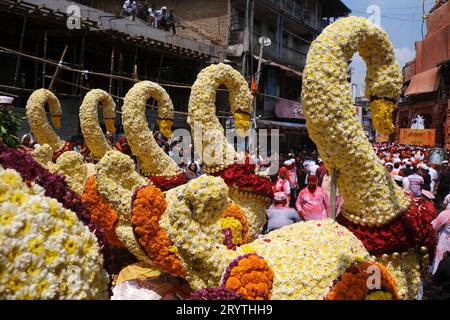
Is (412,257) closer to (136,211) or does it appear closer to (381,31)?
(381,31)

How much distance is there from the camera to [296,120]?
70.5 feet

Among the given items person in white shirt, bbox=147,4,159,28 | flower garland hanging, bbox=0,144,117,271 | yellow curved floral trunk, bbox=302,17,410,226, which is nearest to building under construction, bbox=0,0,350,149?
person in white shirt, bbox=147,4,159,28

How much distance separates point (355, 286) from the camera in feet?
7.50

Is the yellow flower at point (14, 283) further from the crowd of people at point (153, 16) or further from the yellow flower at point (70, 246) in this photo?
the crowd of people at point (153, 16)

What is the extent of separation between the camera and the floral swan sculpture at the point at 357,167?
9.11 feet

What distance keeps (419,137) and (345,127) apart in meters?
17.4

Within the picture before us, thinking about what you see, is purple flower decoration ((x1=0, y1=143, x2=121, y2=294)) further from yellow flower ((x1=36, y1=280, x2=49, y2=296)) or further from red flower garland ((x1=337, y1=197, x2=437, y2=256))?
red flower garland ((x1=337, y1=197, x2=437, y2=256))

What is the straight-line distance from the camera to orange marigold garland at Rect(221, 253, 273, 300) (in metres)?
2.23

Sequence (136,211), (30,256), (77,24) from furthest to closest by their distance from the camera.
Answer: (77,24), (136,211), (30,256)

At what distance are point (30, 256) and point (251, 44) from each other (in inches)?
667

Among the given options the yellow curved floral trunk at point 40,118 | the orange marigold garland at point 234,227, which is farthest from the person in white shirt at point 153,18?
the orange marigold garland at point 234,227

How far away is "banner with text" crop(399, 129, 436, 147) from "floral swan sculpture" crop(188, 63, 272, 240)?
1592 centimetres
